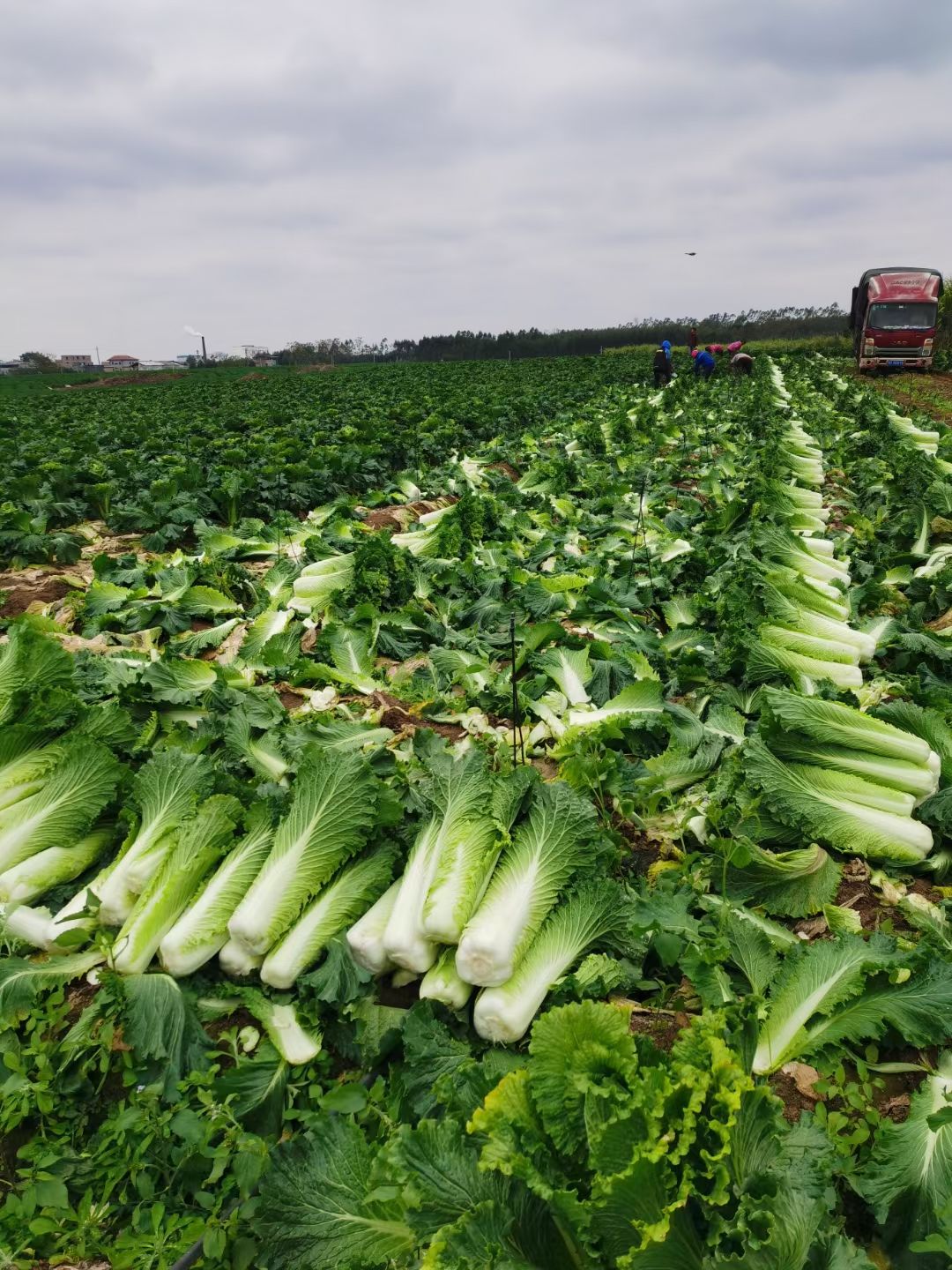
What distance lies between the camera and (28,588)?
7715 mm

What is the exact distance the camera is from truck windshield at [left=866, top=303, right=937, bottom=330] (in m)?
31.6

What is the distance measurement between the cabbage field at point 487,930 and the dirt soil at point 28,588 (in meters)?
0.99

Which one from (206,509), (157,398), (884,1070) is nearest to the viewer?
(884,1070)

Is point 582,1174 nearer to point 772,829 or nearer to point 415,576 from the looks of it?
point 772,829

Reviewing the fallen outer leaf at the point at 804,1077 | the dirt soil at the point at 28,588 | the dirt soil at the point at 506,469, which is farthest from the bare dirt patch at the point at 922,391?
the fallen outer leaf at the point at 804,1077

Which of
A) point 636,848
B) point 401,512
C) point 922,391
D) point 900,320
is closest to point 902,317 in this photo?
point 900,320

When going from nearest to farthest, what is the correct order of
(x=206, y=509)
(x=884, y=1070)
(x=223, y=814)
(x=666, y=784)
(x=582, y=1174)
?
(x=582, y=1174)
(x=884, y=1070)
(x=223, y=814)
(x=666, y=784)
(x=206, y=509)

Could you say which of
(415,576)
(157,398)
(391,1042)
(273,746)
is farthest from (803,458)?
(157,398)

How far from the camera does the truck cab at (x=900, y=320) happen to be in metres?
31.6

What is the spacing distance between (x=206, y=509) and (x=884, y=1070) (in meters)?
9.58

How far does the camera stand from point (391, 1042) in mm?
2689

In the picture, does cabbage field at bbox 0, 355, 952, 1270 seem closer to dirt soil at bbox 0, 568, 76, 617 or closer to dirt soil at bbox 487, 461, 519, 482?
dirt soil at bbox 0, 568, 76, 617

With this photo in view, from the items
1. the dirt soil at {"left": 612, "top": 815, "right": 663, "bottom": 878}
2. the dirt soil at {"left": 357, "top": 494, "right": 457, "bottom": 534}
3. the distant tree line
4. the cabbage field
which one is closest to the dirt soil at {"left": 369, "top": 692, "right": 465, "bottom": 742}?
the cabbage field

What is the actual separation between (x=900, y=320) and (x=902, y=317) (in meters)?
0.15
